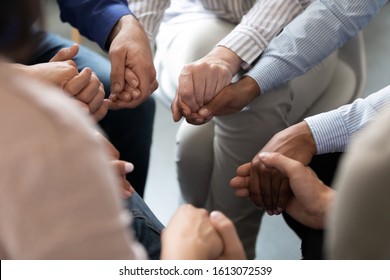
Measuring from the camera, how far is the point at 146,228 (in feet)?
2.51

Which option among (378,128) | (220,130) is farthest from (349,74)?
(378,128)

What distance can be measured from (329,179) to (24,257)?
1.74 ft

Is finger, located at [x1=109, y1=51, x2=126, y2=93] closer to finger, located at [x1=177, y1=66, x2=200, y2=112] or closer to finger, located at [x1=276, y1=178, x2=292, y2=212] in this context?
finger, located at [x1=177, y1=66, x2=200, y2=112]

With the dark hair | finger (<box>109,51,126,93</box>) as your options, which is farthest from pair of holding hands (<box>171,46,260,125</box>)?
the dark hair

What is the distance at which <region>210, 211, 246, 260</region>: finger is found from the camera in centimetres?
60

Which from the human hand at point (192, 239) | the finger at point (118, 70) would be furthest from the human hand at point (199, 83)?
the human hand at point (192, 239)

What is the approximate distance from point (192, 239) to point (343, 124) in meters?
0.38

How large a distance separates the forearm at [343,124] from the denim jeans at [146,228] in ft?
0.98

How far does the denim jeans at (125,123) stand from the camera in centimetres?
104

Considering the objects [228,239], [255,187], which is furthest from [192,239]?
[255,187]

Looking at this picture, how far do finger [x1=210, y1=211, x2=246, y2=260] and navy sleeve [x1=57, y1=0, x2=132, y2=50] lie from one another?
554mm

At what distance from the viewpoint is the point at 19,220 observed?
435mm

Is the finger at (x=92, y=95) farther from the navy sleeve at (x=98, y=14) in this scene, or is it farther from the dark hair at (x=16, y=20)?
the dark hair at (x=16, y=20)
